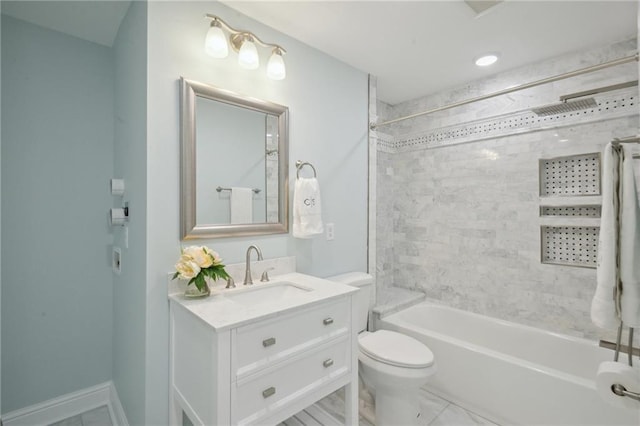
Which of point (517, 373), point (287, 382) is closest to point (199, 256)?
point (287, 382)

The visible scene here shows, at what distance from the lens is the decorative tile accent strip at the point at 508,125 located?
6.21 ft

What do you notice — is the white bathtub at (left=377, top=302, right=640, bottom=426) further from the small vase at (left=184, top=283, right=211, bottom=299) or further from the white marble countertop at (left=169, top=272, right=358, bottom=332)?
the small vase at (left=184, top=283, right=211, bottom=299)

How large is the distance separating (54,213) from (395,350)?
7.13 ft

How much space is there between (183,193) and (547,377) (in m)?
2.15

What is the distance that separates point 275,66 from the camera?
1.68 meters

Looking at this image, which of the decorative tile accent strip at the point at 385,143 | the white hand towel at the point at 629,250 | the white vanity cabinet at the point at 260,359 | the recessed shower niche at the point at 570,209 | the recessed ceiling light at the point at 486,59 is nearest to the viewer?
the white hand towel at the point at 629,250

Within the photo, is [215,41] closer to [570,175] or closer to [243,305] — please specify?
[243,305]

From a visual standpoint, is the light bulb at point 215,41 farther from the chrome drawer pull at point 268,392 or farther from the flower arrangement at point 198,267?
the chrome drawer pull at point 268,392

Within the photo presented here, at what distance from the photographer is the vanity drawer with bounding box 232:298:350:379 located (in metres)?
1.12

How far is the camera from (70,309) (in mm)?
1844

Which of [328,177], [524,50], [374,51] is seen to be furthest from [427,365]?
[524,50]

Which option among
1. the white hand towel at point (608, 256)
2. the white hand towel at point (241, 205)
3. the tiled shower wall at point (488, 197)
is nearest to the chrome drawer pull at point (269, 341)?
the white hand towel at point (241, 205)

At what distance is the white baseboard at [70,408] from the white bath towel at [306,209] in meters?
1.41

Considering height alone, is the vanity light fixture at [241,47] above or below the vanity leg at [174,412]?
above
